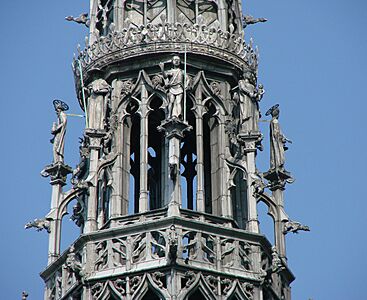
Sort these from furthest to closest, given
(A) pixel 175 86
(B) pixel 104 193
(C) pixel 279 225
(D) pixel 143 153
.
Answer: (C) pixel 279 225, (B) pixel 104 193, (A) pixel 175 86, (D) pixel 143 153

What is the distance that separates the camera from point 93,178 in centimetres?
6500

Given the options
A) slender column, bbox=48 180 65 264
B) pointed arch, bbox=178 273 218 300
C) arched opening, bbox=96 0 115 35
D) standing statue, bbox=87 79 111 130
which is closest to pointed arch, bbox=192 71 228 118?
standing statue, bbox=87 79 111 130

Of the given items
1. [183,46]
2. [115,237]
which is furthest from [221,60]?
[115,237]

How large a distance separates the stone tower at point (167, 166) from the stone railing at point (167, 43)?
0.03 metres

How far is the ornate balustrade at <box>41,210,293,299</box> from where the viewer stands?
61.8m

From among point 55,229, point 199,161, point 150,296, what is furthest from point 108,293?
point 199,161

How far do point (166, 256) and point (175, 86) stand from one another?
602 centimetres

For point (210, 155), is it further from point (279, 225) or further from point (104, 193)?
point (104, 193)

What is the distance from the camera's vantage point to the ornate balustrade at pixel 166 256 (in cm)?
6184

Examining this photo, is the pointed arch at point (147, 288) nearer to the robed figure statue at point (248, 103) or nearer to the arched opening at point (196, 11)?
the robed figure statue at point (248, 103)

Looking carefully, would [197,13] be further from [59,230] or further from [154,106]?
[59,230]

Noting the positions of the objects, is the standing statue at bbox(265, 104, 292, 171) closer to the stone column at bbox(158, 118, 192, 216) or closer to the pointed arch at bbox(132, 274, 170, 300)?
the stone column at bbox(158, 118, 192, 216)

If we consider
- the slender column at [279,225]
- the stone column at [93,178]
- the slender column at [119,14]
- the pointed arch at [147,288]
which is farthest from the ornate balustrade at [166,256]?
the slender column at [119,14]

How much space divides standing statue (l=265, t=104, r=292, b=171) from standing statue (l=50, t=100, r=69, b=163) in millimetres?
6378
